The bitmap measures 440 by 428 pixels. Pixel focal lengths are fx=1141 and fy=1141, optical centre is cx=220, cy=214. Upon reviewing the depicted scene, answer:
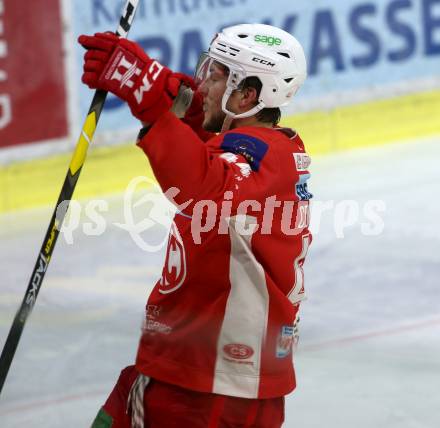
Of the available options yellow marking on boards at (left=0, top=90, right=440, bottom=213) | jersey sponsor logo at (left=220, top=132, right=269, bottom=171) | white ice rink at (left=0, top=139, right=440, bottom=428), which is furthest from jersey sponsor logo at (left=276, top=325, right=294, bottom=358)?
yellow marking on boards at (left=0, top=90, right=440, bottom=213)

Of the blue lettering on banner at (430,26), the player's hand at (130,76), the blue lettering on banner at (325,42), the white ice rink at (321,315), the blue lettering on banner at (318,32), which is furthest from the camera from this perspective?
the blue lettering on banner at (430,26)

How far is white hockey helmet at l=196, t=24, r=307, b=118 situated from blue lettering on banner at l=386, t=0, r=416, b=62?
493cm

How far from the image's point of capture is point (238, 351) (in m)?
2.47

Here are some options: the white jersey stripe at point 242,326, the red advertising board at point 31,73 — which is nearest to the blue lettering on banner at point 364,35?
the red advertising board at point 31,73

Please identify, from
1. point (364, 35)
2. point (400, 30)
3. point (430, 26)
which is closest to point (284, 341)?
point (364, 35)

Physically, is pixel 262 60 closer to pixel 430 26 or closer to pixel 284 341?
pixel 284 341

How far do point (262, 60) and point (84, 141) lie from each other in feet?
1.44

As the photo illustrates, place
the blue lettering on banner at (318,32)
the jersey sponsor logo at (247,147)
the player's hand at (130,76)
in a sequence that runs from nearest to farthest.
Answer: the player's hand at (130,76), the jersey sponsor logo at (247,147), the blue lettering on banner at (318,32)

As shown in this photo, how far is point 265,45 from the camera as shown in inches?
99.1

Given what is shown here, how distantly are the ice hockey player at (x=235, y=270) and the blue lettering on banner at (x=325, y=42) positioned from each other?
4490 millimetres

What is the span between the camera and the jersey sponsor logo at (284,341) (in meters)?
2.51

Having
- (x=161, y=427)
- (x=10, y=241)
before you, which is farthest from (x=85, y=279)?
(x=161, y=427)

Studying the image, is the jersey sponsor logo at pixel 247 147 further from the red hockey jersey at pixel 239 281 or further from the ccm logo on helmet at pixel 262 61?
the ccm logo on helmet at pixel 262 61

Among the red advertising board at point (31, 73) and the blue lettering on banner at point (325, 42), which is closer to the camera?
the red advertising board at point (31, 73)
